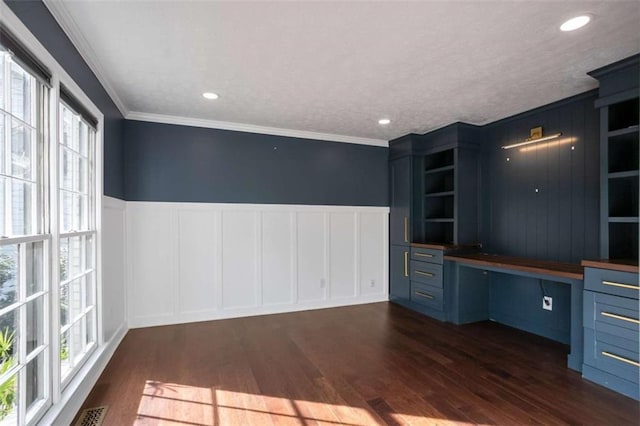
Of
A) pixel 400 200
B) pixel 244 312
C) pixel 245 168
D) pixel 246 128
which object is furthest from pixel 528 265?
pixel 246 128

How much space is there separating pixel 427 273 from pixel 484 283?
2.26 ft

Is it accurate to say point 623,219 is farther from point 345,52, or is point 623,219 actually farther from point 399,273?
point 399,273

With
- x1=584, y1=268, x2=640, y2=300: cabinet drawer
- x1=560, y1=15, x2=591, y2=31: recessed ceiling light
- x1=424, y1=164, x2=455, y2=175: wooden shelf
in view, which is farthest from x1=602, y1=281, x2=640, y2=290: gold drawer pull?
x1=424, y1=164, x2=455, y2=175: wooden shelf

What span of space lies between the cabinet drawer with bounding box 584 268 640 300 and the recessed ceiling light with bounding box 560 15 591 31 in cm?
168

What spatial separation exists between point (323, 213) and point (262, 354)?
84.3 inches

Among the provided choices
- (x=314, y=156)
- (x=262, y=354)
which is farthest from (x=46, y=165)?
(x=314, y=156)

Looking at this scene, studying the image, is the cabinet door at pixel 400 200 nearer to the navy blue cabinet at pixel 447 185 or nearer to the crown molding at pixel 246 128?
the navy blue cabinet at pixel 447 185

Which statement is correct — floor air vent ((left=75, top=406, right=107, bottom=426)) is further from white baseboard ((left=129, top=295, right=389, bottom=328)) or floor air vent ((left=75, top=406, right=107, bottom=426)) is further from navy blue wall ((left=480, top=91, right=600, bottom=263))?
navy blue wall ((left=480, top=91, right=600, bottom=263))

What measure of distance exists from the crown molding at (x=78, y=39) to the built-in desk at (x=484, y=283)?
12.9 ft

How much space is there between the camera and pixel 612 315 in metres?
2.26

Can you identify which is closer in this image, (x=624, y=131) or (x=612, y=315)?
(x=612, y=315)

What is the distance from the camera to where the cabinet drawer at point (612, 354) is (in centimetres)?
215

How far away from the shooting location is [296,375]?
98.2 inches

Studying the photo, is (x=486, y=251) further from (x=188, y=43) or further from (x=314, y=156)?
(x=188, y=43)
